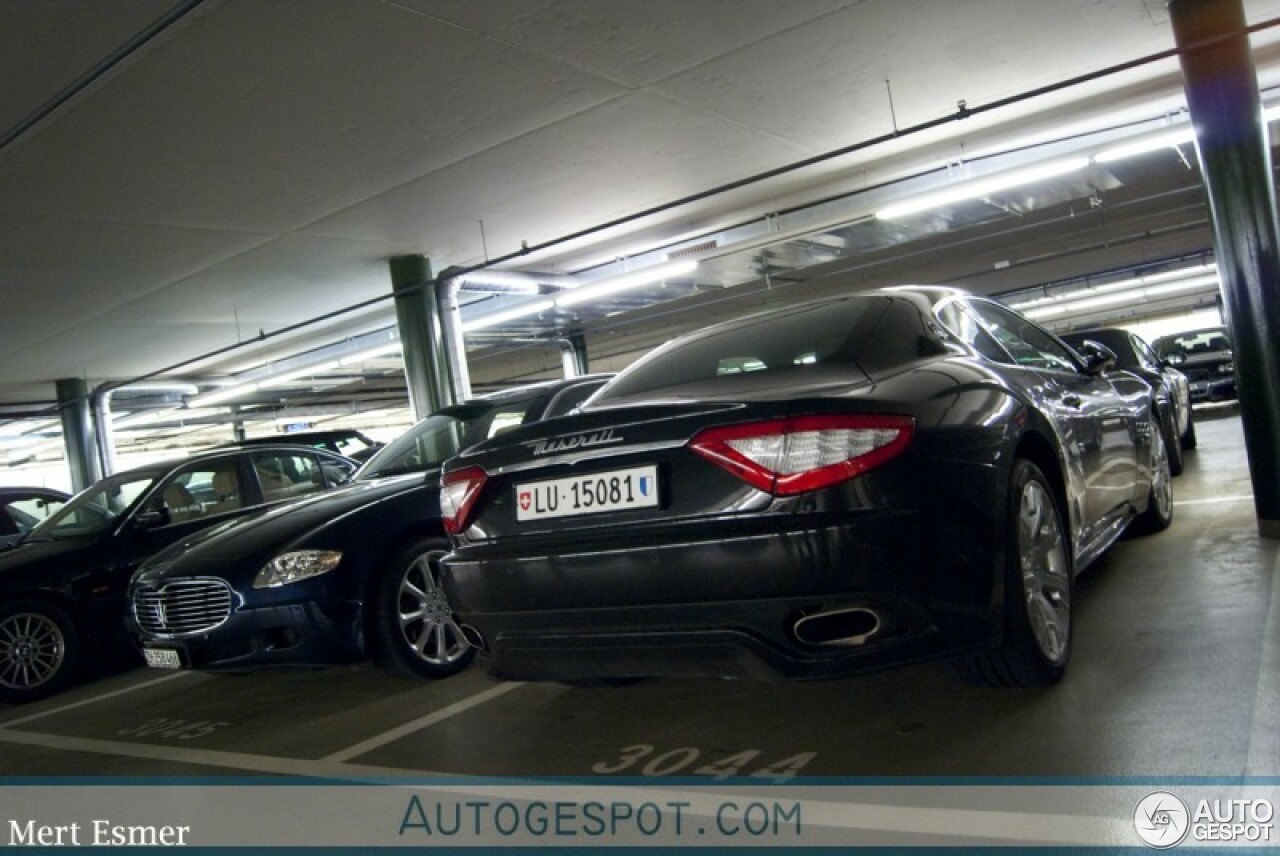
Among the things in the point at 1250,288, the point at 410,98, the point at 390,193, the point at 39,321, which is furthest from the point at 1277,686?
the point at 39,321

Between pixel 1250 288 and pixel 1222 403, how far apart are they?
14093 mm

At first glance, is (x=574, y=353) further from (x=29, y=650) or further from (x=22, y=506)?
(x=29, y=650)

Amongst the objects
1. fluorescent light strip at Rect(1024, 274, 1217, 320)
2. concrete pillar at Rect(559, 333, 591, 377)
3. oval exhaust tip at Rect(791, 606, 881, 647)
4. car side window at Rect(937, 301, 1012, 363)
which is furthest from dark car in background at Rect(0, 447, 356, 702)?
fluorescent light strip at Rect(1024, 274, 1217, 320)

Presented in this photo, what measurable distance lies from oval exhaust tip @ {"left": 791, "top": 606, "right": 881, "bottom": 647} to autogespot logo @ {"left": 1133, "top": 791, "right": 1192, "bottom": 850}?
0.72 metres

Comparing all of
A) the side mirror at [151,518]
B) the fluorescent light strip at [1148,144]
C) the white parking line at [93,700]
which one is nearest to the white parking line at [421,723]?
the white parking line at [93,700]

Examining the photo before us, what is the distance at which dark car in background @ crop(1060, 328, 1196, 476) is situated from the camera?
25.1ft

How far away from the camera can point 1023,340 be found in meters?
4.42

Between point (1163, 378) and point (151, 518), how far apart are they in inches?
307

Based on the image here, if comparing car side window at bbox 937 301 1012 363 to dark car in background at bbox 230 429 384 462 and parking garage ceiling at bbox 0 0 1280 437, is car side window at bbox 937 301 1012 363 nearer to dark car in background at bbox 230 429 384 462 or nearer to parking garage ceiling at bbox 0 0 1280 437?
parking garage ceiling at bbox 0 0 1280 437

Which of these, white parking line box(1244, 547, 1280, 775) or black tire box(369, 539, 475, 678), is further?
black tire box(369, 539, 475, 678)

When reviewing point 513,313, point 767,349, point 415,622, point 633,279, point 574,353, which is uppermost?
point 513,313

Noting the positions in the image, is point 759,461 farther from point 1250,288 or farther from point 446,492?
point 1250,288

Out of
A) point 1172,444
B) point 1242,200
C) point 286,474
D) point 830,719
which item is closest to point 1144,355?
point 1172,444

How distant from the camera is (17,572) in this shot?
21.1 ft
